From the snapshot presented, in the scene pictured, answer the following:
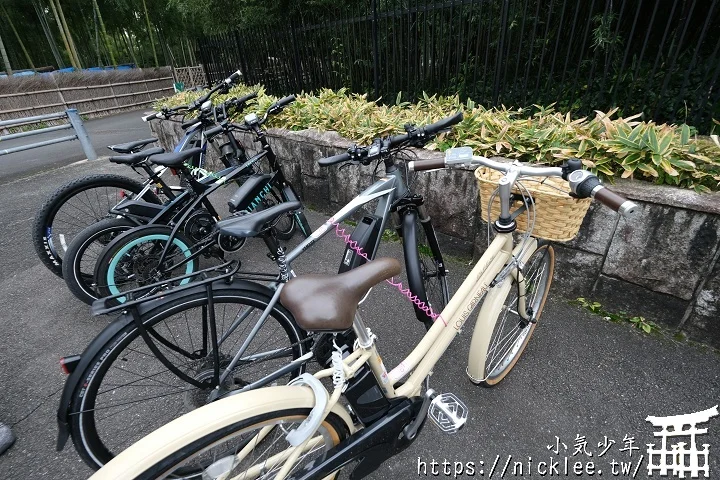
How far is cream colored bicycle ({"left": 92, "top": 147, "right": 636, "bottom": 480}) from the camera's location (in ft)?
3.33

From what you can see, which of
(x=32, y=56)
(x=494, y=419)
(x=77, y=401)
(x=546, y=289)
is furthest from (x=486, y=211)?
(x=32, y=56)

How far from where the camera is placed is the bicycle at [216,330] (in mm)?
1382

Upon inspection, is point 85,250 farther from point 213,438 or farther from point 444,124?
point 444,124

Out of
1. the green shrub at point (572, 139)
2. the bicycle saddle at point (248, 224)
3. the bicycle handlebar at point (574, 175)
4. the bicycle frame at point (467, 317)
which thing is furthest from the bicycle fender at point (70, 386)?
the green shrub at point (572, 139)

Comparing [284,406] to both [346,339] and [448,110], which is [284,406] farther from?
[448,110]

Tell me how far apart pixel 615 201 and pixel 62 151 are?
10.4 metres

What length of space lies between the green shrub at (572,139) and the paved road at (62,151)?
634cm

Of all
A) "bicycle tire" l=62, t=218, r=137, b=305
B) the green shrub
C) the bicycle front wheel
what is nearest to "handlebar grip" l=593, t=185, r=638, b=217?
the bicycle front wheel

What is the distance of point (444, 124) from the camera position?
6.27ft

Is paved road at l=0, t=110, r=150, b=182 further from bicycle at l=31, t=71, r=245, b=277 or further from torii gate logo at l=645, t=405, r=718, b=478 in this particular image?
torii gate logo at l=645, t=405, r=718, b=478

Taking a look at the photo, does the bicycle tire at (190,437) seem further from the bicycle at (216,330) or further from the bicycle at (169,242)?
the bicycle at (169,242)

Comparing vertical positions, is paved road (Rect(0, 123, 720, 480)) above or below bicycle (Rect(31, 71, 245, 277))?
below

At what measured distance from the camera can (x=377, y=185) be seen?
1.98 m

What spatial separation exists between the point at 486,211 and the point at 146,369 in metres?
2.39
